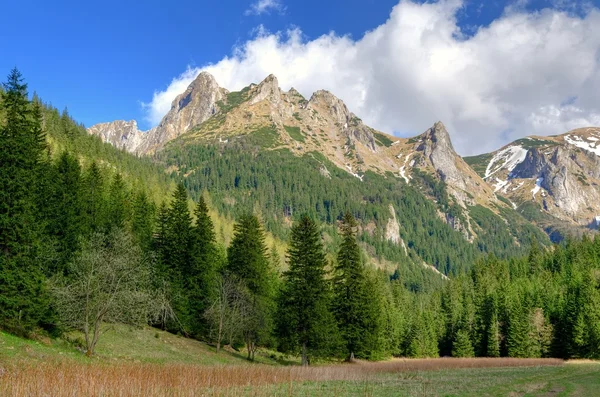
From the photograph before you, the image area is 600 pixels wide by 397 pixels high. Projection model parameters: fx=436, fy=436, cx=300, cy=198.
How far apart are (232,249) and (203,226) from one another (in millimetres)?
→ 5876

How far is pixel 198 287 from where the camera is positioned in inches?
2286

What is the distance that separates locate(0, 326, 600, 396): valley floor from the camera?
46.6ft

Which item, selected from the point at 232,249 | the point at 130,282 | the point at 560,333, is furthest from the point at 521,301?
the point at 130,282

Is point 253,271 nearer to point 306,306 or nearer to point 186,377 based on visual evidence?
A: point 306,306

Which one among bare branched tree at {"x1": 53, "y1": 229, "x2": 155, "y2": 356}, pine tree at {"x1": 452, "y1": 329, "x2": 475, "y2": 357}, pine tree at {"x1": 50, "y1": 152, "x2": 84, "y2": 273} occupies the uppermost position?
pine tree at {"x1": 50, "y1": 152, "x2": 84, "y2": 273}

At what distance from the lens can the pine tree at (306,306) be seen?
49.7 meters

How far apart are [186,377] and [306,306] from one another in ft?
109

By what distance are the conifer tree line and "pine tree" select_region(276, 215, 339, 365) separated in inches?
5.1

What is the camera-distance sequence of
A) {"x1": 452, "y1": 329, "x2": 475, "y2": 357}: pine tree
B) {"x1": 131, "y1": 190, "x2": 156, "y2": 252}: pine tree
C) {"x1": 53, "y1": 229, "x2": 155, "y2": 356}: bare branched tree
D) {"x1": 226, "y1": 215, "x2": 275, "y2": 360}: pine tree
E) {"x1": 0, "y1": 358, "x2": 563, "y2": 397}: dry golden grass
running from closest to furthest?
{"x1": 0, "y1": 358, "x2": 563, "y2": 397}: dry golden grass
{"x1": 53, "y1": 229, "x2": 155, "y2": 356}: bare branched tree
{"x1": 226, "y1": 215, "x2": 275, "y2": 360}: pine tree
{"x1": 131, "y1": 190, "x2": 156, "y2": 252}: pine tree
{"x1": 452, "y1": 329, "x2": 475, "y2": 357}: pine tree

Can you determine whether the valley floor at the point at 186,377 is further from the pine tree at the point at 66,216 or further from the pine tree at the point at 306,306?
the pine tree at the point at 66,216

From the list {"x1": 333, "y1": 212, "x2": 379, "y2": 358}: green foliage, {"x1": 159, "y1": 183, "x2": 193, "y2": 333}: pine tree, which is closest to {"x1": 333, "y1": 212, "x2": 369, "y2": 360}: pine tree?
{"x1": 333, "y1": 212, "x2": 379, "y2": 358}: green foliage

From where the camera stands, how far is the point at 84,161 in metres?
125

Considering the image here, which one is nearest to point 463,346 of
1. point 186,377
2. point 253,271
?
point 253,271

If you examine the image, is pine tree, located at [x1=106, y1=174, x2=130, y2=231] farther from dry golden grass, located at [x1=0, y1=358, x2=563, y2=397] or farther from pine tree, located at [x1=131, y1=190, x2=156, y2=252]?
dry golden grass, located at [x1=0, y1=358, x2=563, y2=397]
